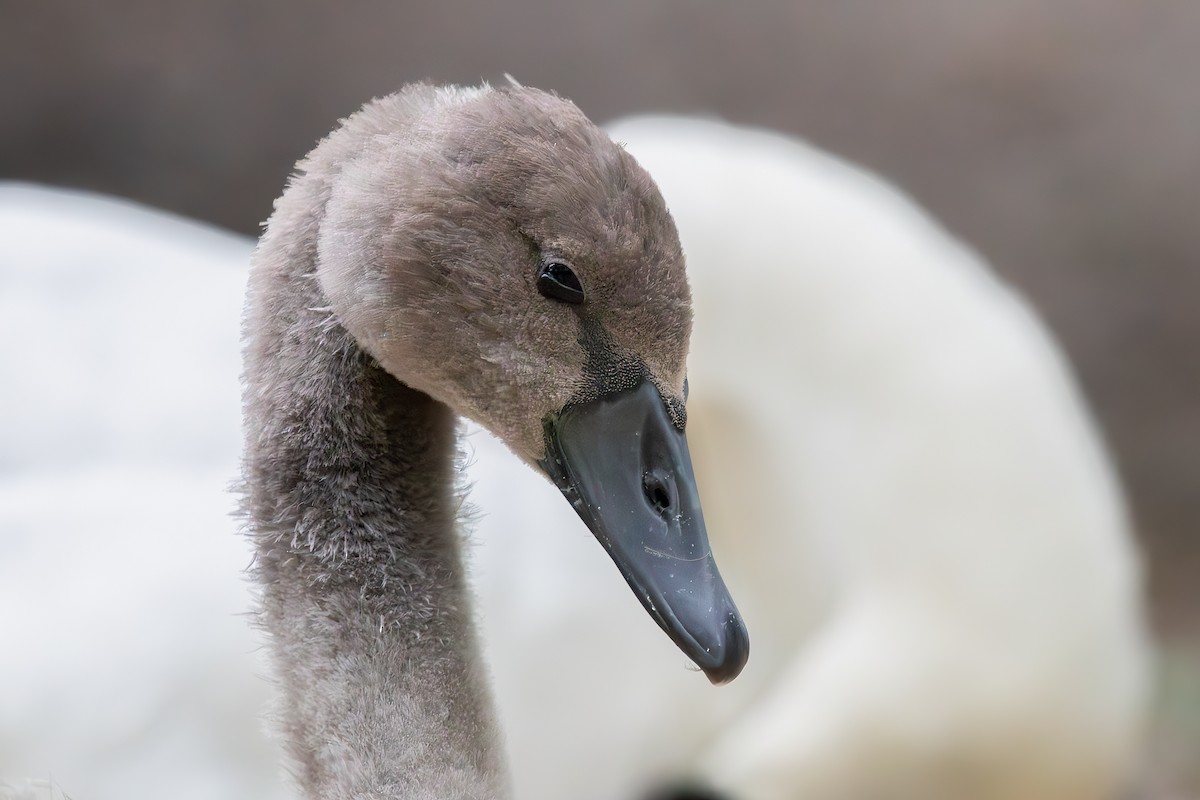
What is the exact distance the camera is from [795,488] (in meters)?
1.88

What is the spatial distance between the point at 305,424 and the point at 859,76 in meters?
2.82

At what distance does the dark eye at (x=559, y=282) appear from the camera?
2.42ft

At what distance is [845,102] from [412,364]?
280 cm

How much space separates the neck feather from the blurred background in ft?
8.09

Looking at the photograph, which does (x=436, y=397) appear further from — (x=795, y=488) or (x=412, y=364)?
(x=795, y=488)

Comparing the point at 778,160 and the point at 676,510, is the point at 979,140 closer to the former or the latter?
the point at 778,160

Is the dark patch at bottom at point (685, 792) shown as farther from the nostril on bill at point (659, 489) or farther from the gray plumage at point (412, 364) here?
the nostril on bill at point (659, 489)

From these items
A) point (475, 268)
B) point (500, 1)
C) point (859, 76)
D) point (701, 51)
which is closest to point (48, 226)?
point (475, 268)

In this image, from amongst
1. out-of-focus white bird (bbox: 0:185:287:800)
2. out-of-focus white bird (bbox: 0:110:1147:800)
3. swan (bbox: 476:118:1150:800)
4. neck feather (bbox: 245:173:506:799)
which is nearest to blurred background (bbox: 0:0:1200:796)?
out-of-focus white bird (bbox: 0:110:1147:800)

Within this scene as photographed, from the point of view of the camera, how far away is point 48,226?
183 centimetres

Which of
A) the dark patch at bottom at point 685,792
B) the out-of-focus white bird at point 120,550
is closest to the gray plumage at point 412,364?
the out-of-focus white bird at point 120,550

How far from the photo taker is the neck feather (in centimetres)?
81

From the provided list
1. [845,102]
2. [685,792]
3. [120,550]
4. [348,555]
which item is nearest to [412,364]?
[348,555]

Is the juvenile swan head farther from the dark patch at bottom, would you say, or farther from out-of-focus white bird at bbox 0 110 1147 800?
the dark patch at bottom
